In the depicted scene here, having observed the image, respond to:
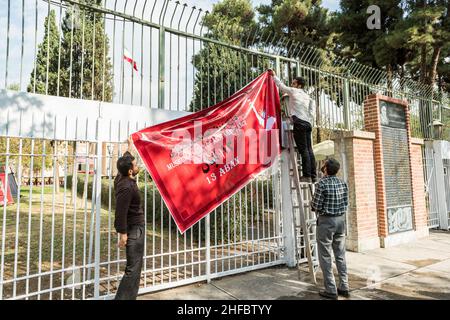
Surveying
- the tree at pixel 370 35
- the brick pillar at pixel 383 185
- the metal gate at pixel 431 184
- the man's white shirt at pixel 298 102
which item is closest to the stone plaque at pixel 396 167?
the brick pillar at pixel 383 185

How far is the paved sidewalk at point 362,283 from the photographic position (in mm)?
4305

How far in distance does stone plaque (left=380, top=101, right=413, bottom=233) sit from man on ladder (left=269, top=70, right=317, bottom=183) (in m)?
3.32

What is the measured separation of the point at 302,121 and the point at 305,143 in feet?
1.24

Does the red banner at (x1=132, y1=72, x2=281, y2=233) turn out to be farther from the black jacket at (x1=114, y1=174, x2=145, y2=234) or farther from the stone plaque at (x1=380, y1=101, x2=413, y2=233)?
the stone plaque at (x1=380, y1=101, x2=413, y2=233)

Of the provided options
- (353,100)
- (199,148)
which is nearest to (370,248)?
(353,100)

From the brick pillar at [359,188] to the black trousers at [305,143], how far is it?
7.09 ft

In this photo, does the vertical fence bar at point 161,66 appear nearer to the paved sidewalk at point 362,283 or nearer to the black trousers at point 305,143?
the black trousers at point 305,143

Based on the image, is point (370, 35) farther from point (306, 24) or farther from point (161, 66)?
point (161, 66)

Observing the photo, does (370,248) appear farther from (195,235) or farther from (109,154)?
(109,154)

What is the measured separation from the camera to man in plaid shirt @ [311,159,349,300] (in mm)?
4148

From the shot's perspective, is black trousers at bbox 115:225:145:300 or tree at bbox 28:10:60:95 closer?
black trousers at bbox 115:225:145:300

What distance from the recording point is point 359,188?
269 inches

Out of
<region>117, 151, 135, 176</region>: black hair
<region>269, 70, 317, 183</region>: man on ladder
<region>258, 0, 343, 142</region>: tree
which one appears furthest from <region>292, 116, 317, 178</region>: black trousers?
<region>258, 0, 343, 142</region>: tree

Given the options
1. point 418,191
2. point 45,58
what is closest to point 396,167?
point 418,191
